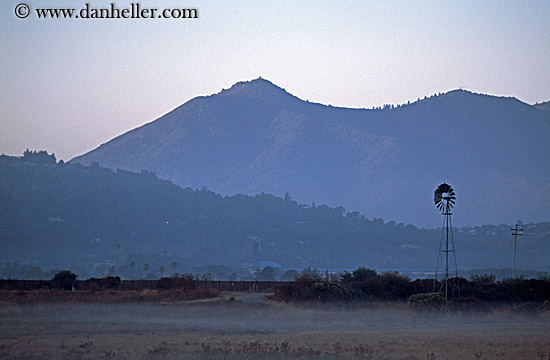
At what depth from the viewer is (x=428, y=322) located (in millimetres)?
36656

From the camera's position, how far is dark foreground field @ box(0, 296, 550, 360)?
83.5 ft

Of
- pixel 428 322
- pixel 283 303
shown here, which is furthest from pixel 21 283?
pixel 428 322

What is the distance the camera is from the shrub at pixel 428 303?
3969cm

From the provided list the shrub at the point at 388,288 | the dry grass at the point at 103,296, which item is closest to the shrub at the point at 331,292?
the shrub at the point at 388,288

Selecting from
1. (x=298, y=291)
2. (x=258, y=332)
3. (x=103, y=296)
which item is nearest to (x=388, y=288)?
(x=298, y=291)

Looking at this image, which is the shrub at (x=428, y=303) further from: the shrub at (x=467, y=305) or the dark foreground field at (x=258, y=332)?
the dark foreground field at (x=258, y=332)

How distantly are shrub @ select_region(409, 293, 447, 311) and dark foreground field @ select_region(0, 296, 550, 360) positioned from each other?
672mm

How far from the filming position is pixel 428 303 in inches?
1580

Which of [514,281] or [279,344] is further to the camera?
[514,281]

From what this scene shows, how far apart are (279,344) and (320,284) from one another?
18.0 m

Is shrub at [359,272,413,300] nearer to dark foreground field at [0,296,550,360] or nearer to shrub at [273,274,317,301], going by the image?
shrub at [273,274,317,301]

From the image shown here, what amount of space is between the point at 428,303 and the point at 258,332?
12123 mm

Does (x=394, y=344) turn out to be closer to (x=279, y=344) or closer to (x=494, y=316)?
(x=279, y=344)

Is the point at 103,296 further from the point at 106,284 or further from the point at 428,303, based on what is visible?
the point at 428,303
